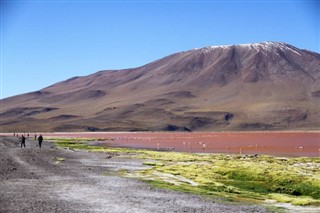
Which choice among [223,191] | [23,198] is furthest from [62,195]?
[223,191]

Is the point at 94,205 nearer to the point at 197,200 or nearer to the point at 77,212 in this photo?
the point at 77,212

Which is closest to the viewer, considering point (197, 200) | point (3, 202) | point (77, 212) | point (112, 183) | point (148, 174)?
point (77, 212)

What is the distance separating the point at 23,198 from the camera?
84.8ft

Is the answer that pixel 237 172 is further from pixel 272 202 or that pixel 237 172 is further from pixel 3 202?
pixel 3 202

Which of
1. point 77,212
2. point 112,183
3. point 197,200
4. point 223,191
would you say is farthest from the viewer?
point 112,183

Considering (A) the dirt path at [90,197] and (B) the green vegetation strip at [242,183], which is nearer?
(A) the dirt path at [90,197]

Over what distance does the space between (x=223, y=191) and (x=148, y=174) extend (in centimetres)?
1140

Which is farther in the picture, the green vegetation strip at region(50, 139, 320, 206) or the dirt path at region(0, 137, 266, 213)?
the green vegetation strip at region(50, 139, 320, 206)

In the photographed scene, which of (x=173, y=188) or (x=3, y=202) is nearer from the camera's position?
(x=3, y=202)

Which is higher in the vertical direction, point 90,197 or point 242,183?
point 90,197

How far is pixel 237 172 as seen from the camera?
41.8 meters

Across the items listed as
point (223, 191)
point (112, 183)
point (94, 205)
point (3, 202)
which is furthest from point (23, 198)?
point (223, 191)

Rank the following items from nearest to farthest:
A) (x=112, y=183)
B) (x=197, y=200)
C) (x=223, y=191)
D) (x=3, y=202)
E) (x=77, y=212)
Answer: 1. (x=77, y=212)
2. (x=3, y=202)
3. (x=197, y=200)
4. (x=223, y=191)
5. (x=112, y=183)

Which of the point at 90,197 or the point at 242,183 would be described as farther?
the point at 242,183
